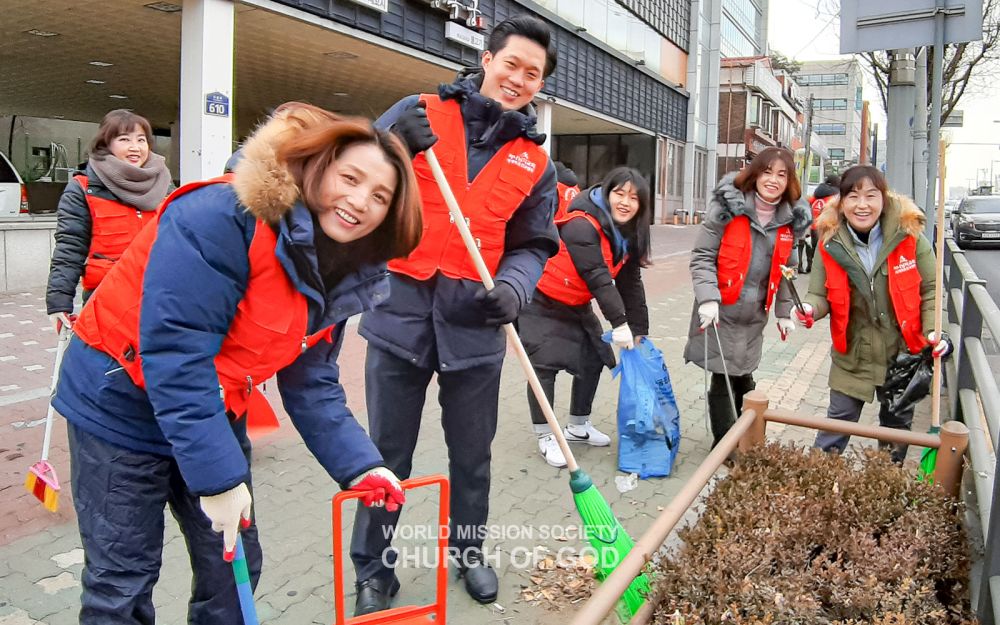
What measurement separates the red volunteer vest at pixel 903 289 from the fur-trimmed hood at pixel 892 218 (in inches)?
2.8

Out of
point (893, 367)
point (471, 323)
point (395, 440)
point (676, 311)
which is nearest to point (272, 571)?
point (395, 440)

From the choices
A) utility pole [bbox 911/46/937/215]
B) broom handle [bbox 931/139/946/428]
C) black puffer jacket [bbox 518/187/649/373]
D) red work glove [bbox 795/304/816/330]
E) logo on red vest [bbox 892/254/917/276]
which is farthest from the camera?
utility pole [bbox 911/46/937/215]

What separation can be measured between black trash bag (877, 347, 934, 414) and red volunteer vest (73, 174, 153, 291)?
3912 millimetres

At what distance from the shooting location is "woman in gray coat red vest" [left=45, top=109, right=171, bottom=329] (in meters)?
3.89

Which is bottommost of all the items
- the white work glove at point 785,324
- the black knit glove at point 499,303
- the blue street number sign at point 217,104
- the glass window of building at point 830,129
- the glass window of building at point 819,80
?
the white work glove at point 785,324

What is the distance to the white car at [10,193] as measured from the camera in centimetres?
1127

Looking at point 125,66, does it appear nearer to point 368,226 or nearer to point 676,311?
point 676,311

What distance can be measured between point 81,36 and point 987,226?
23.3m

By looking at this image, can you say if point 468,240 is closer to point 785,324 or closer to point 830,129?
point 785,324

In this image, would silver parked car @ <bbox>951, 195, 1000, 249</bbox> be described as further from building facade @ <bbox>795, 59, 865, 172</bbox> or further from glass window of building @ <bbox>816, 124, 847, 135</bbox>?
glass window of building @ <bbox>816, 124, 847, 135</bbox>

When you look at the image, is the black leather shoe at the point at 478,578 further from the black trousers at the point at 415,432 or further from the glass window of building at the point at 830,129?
the glass window of building at the point at 830,129

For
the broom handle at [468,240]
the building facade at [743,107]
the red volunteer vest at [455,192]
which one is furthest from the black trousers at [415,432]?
the building facade at [743,107]

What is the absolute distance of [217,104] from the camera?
10125mm

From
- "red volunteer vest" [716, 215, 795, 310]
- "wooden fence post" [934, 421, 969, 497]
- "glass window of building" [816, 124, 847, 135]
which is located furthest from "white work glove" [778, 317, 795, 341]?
"glass window of building" [816, 124, 847, 135]
